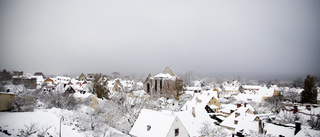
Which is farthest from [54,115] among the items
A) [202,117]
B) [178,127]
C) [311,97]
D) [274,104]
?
[311,97]

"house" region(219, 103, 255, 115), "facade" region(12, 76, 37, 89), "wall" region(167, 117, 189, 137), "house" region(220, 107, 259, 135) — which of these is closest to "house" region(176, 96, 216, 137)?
"wall" region(167, 117, 189, 137)

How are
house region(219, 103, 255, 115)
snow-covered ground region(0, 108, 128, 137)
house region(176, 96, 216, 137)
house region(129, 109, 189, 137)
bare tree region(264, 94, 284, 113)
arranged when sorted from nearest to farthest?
snow-covered ground region(0, 108, 128, 137)
house region(129, 109, 189, 137)
house region(176, 96, 216, 137)
house region(219, 103, 255, 115)
bare tree region(264, 94, 284, 113)

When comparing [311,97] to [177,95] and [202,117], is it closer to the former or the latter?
[177,95]

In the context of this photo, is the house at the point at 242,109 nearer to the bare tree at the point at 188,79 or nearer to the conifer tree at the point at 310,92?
the conifer tree at the point at 310,92

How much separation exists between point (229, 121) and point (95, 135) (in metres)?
21.9

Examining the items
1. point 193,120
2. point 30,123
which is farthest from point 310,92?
point 30,123

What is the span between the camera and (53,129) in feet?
50.9

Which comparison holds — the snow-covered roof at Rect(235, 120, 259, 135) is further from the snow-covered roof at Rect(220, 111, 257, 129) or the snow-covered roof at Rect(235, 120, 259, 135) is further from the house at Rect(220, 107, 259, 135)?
the snow-covered roof at Rect(220, 111, 257, 129)

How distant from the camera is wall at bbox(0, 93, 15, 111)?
1605cm

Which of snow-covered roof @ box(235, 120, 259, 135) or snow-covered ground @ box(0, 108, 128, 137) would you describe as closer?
snow-covered ground @ box(0, 108, 128, 137)

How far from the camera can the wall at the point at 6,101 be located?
16047mm

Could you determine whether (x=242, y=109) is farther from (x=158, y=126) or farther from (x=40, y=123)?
(x=40, y=123)

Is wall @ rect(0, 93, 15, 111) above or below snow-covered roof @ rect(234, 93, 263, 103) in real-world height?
above

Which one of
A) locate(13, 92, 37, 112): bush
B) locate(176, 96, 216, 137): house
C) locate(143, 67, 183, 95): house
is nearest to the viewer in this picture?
locate(13, 92, 37, 112): bush
